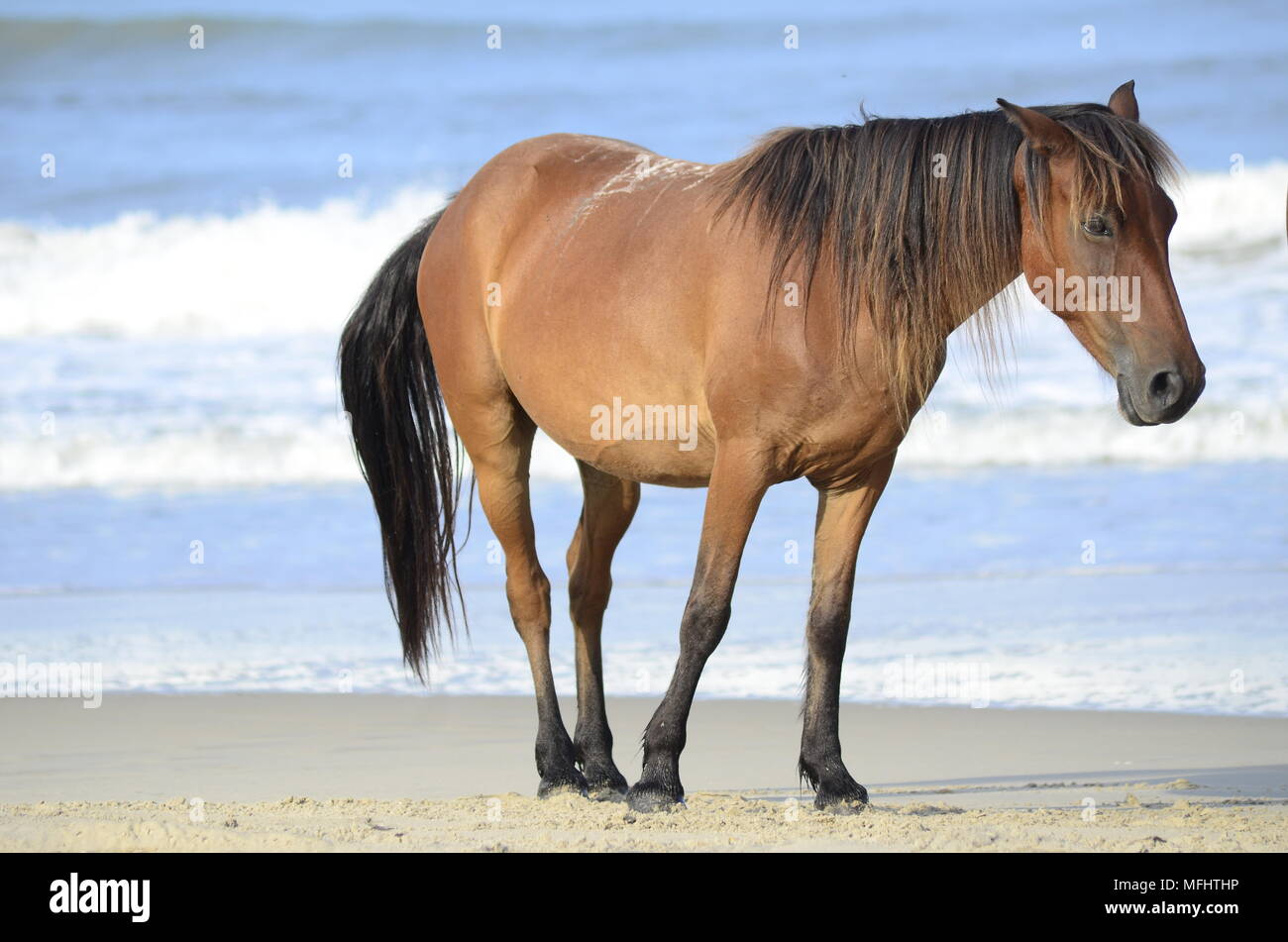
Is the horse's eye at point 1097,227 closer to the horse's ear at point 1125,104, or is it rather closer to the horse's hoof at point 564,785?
the horse's ear at point 1125,104

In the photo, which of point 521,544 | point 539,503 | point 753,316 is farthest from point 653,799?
point 539,503

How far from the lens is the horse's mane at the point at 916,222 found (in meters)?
4.20

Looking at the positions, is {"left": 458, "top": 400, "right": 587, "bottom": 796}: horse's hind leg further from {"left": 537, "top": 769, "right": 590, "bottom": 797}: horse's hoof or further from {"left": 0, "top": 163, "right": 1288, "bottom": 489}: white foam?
{"left": 0, "top": 163, "right": 1288, "bottom": 489}: white foam

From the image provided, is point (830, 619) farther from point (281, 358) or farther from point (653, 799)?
point (281, 358)

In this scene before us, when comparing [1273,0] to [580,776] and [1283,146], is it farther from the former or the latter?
[580,776]

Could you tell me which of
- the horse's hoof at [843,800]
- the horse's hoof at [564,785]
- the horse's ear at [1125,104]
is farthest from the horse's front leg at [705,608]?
the horse's ear at [1125,104]

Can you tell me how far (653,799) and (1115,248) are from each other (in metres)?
1.98

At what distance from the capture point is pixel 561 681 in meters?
7.43

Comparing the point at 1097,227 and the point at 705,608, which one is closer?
the point at 1097,227

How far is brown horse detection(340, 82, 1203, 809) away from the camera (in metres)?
4.03

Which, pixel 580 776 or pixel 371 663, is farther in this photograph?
pixel 371 663

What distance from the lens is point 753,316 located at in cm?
442
